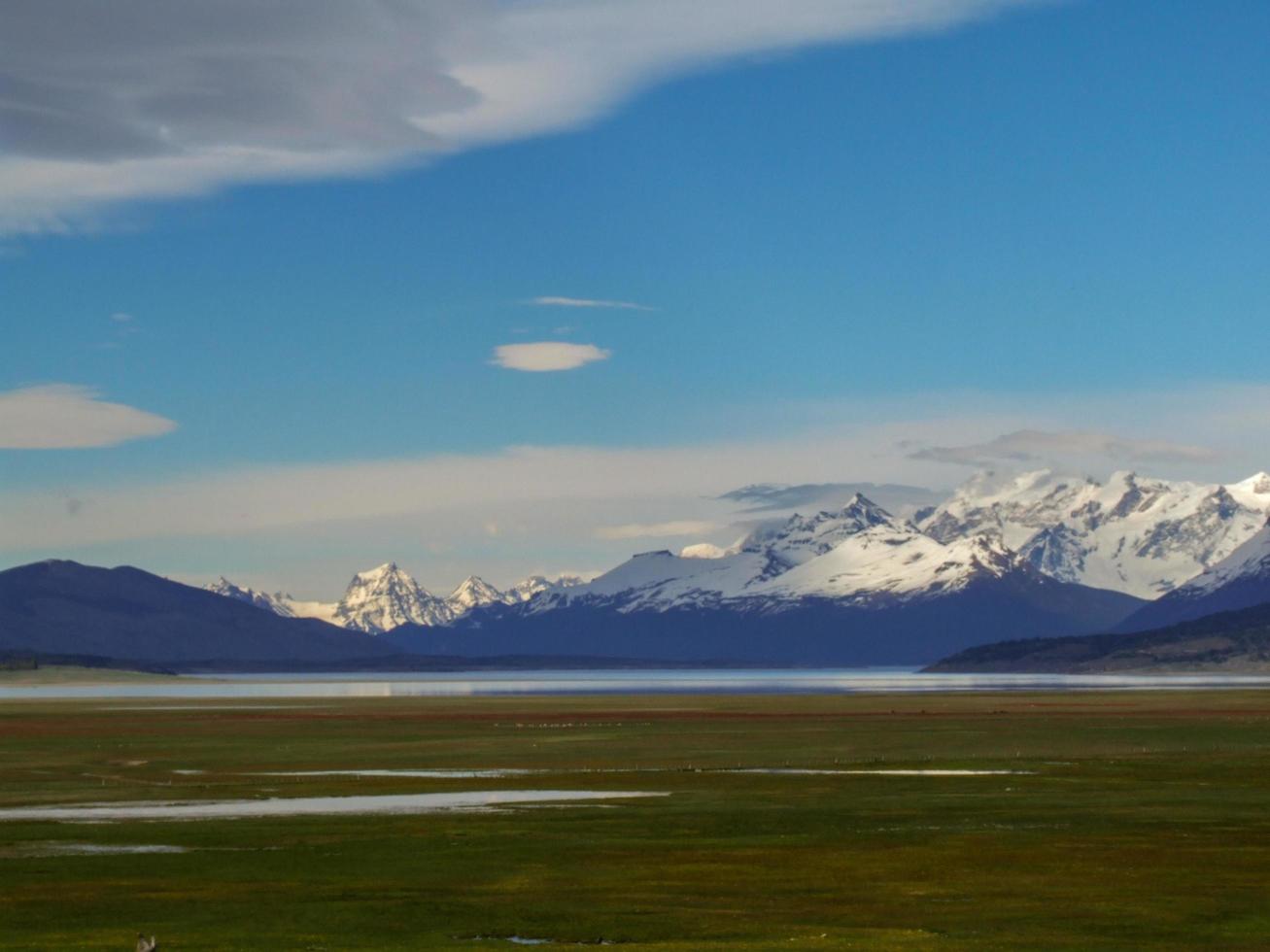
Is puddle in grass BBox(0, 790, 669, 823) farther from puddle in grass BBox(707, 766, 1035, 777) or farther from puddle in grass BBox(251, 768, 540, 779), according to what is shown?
puddle in grass BBox(707, 766, 1035, 777)

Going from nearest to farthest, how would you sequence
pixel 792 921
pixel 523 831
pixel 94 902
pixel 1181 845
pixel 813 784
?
1. pixel 792 921
2. pixel 94 902
3. pixel 1181 845
4. pixel 523 831
5. pixel 813 784

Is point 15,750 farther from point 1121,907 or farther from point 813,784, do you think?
point 1121,907

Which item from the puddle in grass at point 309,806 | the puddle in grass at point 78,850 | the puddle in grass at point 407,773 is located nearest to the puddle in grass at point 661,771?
the puddle in grass at point 407,773

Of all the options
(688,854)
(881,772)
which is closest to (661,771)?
(881,772)

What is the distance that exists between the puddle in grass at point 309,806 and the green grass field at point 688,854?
2.12 metres

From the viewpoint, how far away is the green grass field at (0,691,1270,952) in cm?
4109

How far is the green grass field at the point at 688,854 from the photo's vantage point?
4109cm

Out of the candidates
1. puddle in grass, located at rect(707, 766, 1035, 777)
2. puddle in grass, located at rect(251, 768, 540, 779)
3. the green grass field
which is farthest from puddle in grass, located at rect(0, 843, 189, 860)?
puddle in grass, located at rect(707, 766, 1035, 777)

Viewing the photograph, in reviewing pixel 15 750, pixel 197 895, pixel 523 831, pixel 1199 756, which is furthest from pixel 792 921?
pixel 15 750

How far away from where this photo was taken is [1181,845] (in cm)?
5447

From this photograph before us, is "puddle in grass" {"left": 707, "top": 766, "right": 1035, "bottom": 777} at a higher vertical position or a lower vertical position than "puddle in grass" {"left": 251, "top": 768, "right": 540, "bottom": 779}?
lower

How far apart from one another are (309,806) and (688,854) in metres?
20.2

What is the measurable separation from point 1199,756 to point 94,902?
2402 inches

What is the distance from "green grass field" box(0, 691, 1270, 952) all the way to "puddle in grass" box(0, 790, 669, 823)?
2.12m
